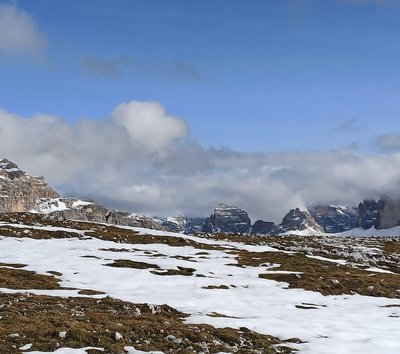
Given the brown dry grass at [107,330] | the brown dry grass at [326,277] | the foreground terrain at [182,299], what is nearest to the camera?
the brown dry grass at [107,330]

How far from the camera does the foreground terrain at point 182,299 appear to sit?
75.6 feet

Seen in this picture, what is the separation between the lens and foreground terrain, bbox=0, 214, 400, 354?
23.0m

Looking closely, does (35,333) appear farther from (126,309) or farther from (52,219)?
(52,219)

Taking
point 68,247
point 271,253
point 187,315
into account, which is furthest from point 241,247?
point 187,315

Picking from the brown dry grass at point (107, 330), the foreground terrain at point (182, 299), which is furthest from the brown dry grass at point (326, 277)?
the brown dry grass at point (107, 330)

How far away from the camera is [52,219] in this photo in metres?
93.2

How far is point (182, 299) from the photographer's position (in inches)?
1423

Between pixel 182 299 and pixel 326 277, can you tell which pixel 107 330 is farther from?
pixel 326 277

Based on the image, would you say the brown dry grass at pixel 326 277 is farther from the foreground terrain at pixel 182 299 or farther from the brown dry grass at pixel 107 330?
the brown dry grass at pixel 107 330

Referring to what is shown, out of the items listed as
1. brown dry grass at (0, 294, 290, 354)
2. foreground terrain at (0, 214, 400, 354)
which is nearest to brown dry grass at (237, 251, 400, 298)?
foreground terrain at (0, 214, 400, 354)

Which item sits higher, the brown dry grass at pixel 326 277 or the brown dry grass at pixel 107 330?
the brown dry grass at pixel 326 277

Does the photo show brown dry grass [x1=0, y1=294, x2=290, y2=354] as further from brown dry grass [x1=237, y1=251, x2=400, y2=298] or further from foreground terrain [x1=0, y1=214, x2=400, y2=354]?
brown dry grass [x1=237, y1=251, x2=400, y2=298]

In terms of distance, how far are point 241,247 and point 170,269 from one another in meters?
31.9

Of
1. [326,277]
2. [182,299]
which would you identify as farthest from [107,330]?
[326,277]
